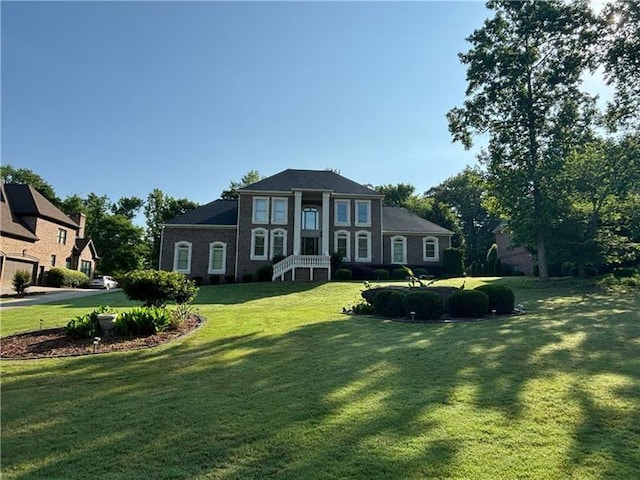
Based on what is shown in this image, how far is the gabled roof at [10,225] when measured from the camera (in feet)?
100

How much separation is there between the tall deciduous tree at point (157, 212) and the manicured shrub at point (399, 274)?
3234 centimetres

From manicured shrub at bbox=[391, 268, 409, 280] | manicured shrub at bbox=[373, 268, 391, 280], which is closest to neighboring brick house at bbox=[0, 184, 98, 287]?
manicured shrub at bbox=[373, 268, 391, 280]

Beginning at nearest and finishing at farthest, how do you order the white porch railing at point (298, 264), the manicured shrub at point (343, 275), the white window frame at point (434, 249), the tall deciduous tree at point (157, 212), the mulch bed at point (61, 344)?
1. the mulch bed at point (61, 344)
2. the white porch railing at point (298, 264)
3. the manicured shrub at point (343, 275)
4. the white window frame at point (434, 249)
5. the tall deciduous tree at point (157, 212)

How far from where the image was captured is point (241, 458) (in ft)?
12.8

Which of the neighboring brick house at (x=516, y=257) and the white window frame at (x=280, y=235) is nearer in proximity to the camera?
the white window frame at (x=280, y=235)

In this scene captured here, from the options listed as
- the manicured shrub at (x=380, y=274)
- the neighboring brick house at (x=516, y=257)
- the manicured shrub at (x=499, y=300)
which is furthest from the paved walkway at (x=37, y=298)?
the neighboring brick house at (x=516, y=257)

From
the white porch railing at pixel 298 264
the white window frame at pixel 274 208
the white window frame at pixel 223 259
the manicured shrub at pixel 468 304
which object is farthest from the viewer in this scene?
the white window frame at pixel 274 208

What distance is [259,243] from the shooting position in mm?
31938

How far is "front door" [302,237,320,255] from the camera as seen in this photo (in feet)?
110

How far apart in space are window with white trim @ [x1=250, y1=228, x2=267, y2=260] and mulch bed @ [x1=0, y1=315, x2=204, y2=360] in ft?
70.1

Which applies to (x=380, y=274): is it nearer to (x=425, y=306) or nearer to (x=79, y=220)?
(x=425, y=306)

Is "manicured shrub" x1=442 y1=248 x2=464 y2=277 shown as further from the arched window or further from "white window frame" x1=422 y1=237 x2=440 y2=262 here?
the arched window

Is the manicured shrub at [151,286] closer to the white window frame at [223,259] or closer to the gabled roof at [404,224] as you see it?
the white window frame at [223,259]

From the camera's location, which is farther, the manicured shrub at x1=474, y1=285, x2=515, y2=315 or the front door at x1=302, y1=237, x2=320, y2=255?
the front door at x1=302, y1=237, x2=320, y2=255
